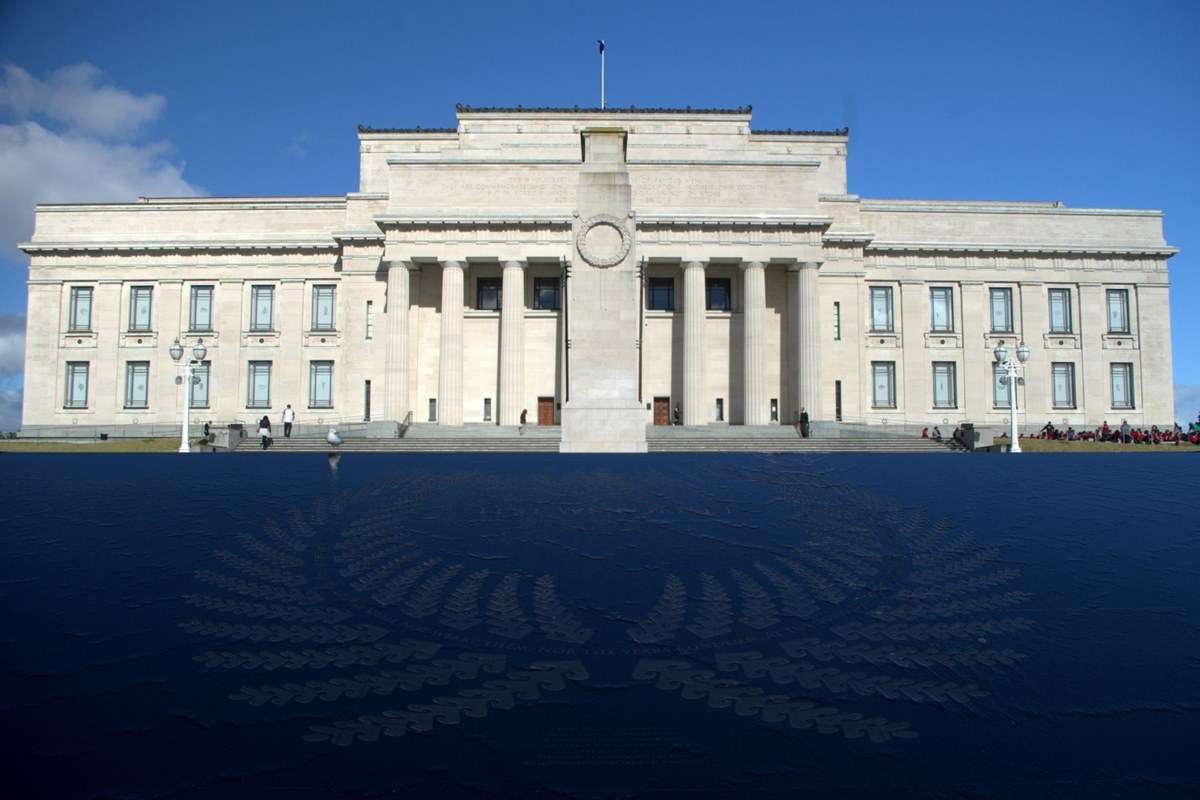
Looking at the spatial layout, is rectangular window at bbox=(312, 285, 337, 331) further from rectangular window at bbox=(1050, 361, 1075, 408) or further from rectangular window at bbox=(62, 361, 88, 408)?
rectangular window at bbox=(1050, 361, 1075, 408)

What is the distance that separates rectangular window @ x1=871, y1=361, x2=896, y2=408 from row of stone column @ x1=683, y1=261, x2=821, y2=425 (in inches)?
319

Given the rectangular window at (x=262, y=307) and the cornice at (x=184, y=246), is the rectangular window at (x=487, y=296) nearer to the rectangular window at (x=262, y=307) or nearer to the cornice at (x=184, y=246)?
the cornice at (x=184, y=246)

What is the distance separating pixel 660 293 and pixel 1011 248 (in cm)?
2266

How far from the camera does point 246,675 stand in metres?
5.04

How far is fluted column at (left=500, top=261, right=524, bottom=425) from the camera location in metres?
47.5

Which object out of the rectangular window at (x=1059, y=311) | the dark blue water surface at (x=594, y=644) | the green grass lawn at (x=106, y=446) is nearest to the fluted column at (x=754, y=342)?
the rectangular window at (x=1059, y=311)

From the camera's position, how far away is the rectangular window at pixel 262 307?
177 ft

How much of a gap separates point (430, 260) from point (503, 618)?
1729 inches

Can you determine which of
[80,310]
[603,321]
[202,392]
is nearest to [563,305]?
[202,392]

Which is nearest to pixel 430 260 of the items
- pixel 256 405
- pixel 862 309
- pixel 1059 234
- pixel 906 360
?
pixel 256 405

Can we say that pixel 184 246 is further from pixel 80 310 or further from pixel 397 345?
pixel 397 345

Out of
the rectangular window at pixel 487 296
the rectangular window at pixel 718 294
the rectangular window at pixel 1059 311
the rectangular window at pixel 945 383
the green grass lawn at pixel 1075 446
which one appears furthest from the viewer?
A: the rectangular window at pixel 1059 311

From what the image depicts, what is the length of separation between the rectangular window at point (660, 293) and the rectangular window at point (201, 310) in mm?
28201

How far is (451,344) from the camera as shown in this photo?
4791 centimetres
